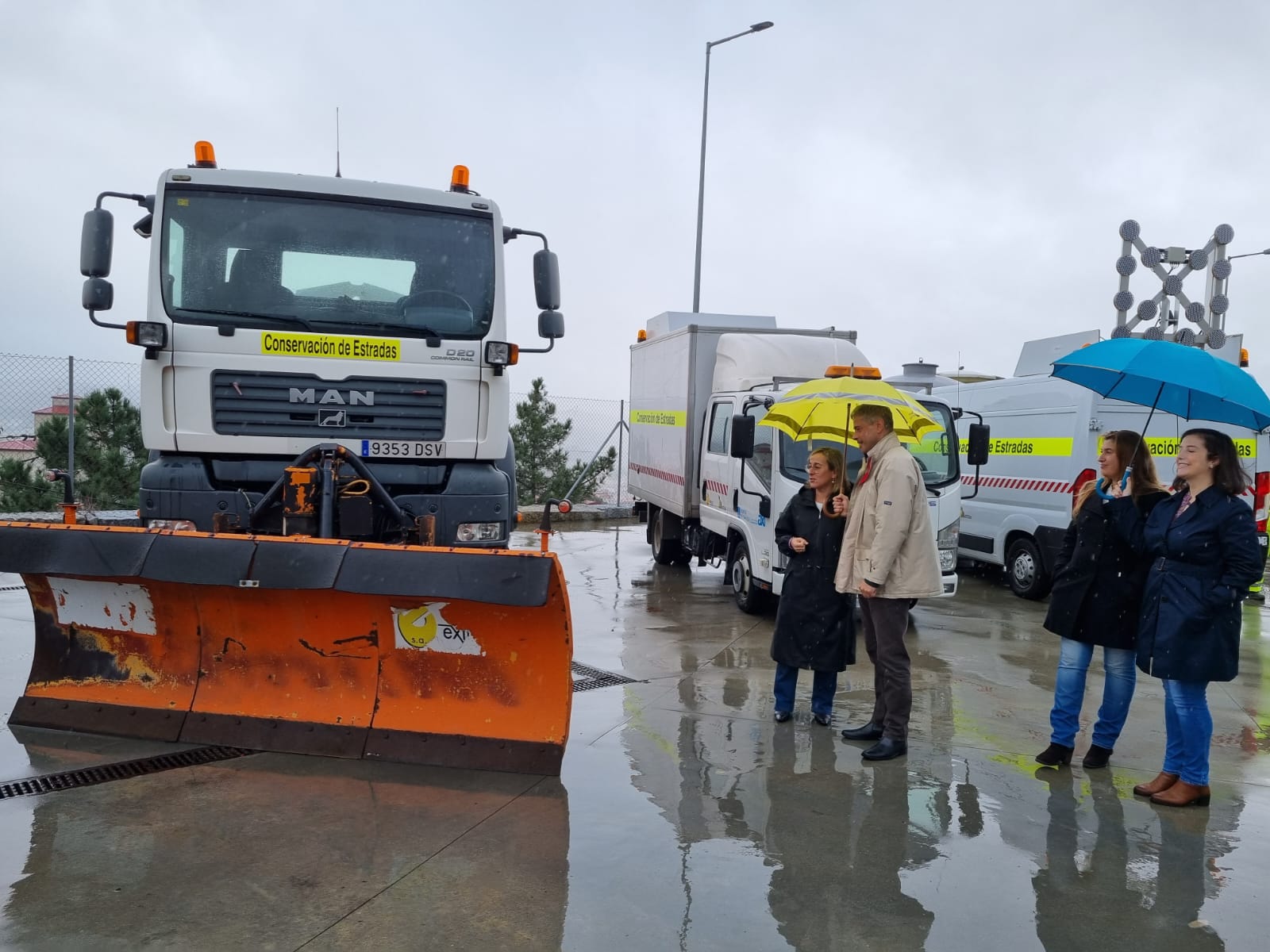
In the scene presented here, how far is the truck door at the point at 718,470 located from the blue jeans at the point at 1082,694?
14.8 ft

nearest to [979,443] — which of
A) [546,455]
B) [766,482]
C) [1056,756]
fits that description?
[766,482]

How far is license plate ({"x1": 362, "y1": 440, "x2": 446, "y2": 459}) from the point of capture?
6.06m

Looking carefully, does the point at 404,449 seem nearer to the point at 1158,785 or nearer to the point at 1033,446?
the point at 1158,785

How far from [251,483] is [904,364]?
30.8ft

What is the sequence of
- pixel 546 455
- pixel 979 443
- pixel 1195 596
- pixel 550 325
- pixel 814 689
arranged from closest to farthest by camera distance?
1. pixel 1195 596
2. pixel 814 689
3. pixel 550 325
4. pixel 979 443
5. pixel 546 455

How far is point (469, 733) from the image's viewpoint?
15.4 ft

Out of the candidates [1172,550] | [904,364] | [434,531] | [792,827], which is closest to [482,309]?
[434,531]

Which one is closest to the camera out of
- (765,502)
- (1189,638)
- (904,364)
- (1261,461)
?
(1189,638)

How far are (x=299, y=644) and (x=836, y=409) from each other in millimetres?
3573

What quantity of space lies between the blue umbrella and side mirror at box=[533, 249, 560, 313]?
336 centimetres

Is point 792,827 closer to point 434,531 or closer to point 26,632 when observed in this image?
point 434,531

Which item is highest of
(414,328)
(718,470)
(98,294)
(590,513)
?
(98,294)

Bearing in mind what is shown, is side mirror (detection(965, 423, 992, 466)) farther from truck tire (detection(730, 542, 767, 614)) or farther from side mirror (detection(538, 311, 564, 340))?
side mirror (detection(538, 311, 564, 340))

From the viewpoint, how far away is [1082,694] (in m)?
5.07
